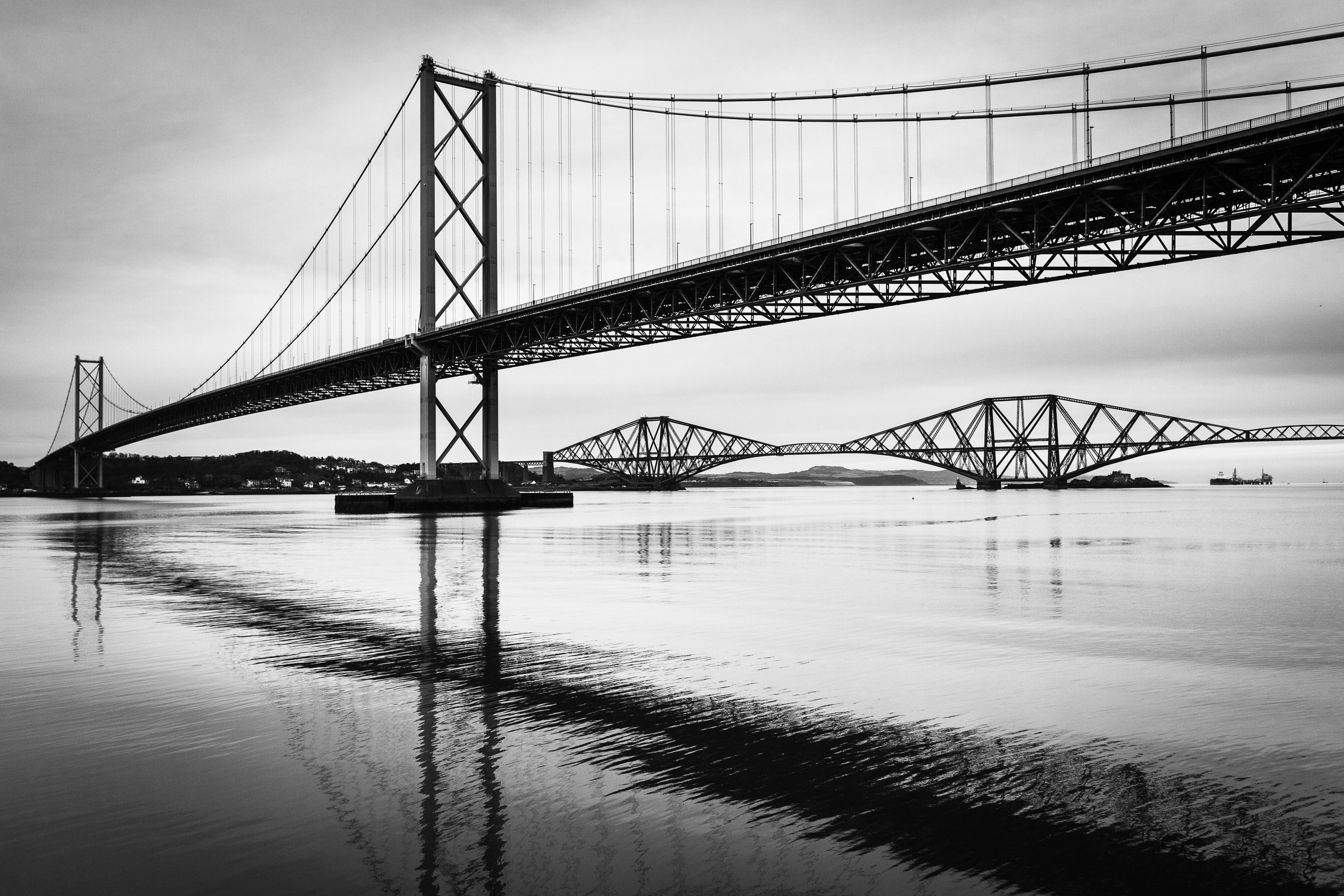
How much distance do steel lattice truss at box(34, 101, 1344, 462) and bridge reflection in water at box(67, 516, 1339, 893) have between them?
25149mm

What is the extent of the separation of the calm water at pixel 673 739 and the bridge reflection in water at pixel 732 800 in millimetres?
22

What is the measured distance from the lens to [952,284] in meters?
35.3

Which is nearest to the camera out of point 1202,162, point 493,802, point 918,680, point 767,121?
point 493,802

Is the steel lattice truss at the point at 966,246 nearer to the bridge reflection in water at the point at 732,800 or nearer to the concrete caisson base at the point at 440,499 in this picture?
the concrete caisson base at the point at 440,499

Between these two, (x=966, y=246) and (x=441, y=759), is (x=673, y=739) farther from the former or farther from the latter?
(x=966, y=246)

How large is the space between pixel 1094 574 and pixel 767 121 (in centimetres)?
4303

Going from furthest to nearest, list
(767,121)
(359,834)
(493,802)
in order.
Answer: (767,121), (493,802), (359,834)

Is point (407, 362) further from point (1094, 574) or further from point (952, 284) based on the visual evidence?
point (1094, 574)

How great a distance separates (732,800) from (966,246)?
31534 mm

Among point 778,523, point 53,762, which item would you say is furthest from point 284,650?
point 778,523

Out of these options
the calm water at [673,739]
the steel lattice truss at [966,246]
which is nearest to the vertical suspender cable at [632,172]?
the steel lattice truss at [966,246]

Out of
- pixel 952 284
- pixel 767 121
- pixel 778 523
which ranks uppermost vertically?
pixel 767 121

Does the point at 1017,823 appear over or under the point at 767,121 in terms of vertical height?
under

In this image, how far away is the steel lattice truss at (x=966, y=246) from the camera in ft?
86.8
